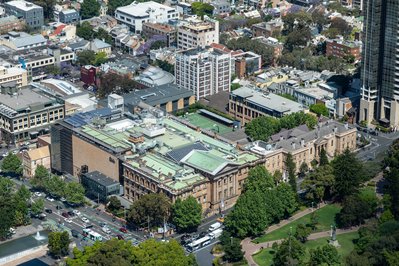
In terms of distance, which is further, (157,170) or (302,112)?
(302,112)

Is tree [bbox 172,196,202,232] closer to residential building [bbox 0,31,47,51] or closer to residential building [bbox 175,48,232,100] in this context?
residential building [bbox 175,48,232,100]

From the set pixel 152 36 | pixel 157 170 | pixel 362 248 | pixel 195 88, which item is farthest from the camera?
pixel 152 36

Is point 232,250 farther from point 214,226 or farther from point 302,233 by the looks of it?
point 302,233

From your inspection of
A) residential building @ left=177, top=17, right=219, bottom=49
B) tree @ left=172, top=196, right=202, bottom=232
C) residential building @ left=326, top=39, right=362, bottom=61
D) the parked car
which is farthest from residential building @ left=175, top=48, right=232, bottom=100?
the parked car

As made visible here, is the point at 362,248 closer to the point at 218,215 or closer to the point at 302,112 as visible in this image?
the point at 218,215

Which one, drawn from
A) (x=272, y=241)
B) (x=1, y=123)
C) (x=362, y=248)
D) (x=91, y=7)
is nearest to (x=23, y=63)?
(x=1, y=123)

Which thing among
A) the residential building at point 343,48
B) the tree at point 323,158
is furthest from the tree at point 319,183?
the residential building at point 343,48
